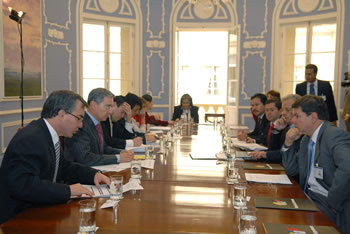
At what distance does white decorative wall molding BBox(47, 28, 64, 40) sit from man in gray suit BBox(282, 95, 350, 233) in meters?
5.41

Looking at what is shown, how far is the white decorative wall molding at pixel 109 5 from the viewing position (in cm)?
771

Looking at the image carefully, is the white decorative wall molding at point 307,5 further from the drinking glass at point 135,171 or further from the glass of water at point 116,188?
the glass of water at point 116,188

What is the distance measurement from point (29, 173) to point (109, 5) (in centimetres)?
672

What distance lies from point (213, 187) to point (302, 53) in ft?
21.1

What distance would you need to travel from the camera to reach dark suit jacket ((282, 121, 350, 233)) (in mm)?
1990

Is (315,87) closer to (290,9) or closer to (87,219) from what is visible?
(290,9)

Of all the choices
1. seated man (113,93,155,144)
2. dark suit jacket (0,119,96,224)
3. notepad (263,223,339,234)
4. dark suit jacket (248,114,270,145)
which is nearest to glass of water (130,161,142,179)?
dark suit jacket (0,119,96,224)

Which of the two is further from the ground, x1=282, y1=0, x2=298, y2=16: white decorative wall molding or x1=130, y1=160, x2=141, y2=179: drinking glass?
x1=282, y1=0, x2=298, y2=16: white decorative wall molding

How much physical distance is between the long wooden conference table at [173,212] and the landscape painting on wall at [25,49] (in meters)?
3.95

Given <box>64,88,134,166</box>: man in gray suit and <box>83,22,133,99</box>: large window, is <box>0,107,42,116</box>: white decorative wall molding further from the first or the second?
<box>64,88,134,166</box>: man in gray suit

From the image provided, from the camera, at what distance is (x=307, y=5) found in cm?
738

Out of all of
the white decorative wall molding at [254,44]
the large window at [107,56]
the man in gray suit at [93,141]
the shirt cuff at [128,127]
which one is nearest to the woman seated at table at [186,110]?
the large window at [107,56]

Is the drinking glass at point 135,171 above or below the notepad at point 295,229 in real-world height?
above

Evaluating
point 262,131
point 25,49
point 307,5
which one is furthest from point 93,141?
point 307,5
